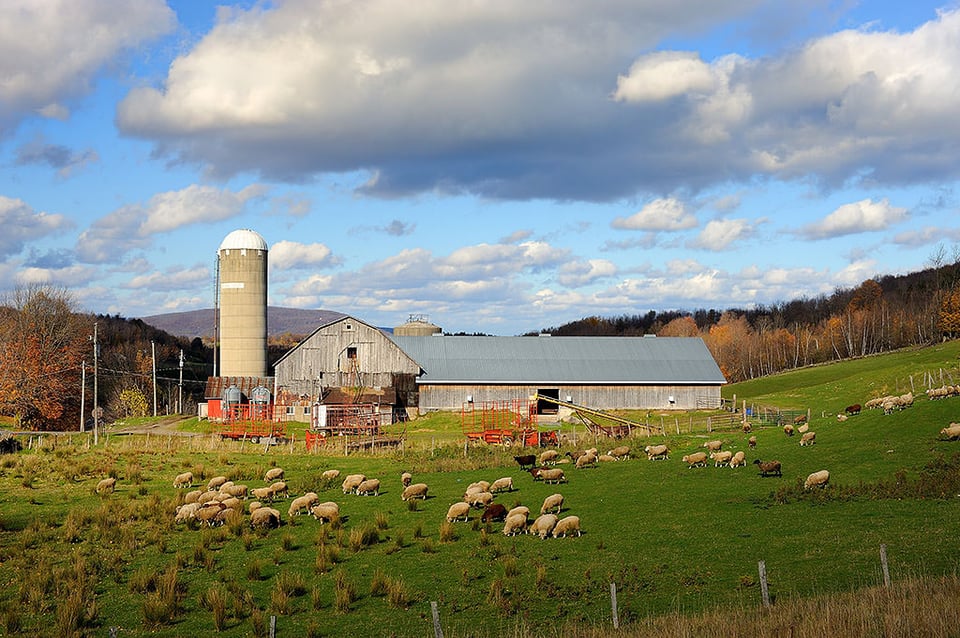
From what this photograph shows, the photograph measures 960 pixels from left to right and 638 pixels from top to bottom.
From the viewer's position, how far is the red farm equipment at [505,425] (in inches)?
2047

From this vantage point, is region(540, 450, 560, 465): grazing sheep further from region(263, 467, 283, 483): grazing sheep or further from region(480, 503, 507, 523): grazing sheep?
region(480, 503, 507, 523): grazing sheep

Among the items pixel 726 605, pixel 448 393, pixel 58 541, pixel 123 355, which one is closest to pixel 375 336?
pixel 448 393

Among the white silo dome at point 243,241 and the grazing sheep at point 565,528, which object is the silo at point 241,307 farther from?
the grazing sheep at point 565,528

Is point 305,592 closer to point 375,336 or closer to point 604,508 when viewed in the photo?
point 604,508

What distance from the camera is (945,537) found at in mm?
21188

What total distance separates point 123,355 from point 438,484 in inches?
4026

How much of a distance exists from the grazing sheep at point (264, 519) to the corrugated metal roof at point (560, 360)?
44.5 m

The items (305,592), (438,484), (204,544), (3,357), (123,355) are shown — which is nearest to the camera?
(305,592)

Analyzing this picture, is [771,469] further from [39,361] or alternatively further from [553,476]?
[39,361]

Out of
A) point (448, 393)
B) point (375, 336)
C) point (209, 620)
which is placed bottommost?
point (209, 620)

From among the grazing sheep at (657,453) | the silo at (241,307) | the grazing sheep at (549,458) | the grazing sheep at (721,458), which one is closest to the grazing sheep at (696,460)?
the grazing sheep at (721,458)

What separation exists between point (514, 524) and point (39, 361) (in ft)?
259

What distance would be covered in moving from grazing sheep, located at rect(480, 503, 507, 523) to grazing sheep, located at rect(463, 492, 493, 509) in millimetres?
1410

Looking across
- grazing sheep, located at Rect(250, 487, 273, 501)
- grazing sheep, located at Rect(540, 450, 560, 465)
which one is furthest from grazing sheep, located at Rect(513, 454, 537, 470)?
grazing sheep, located at Rect(250, 487, 273, 501)
